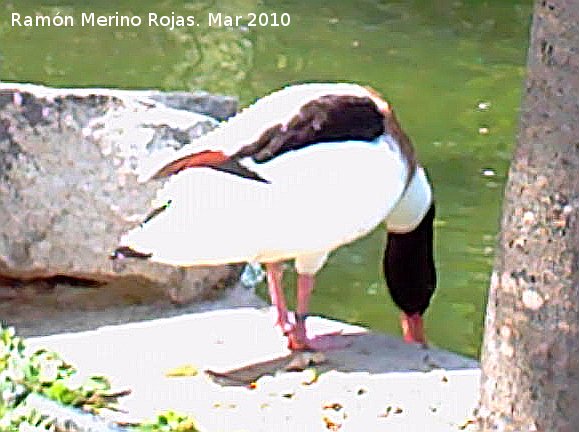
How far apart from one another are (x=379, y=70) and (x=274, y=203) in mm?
6924

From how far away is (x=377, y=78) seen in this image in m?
10.8

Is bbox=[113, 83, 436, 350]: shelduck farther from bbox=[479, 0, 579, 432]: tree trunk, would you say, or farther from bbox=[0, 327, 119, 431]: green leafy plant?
bbox=[479, 0, 579, 432]: tree trunk

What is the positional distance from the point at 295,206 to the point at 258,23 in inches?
343

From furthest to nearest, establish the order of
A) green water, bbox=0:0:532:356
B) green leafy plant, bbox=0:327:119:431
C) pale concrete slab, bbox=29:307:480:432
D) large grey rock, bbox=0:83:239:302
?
green water, bbox=0:0:532:356
large grey rock, bbox=0:83:239:302
pale concrete slab, bbox=29:307:480:432
green leafy plant, bbox=0:327:119:431

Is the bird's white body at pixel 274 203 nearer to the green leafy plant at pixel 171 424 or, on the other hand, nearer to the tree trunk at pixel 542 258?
the green leafy plant at pixel 171 424

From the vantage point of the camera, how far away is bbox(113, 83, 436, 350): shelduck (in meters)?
4.31

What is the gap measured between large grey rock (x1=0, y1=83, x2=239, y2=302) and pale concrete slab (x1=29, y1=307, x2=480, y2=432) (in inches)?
15.9

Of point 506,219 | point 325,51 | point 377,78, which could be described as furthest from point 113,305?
point 325,51

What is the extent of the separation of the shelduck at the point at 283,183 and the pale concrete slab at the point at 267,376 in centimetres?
23

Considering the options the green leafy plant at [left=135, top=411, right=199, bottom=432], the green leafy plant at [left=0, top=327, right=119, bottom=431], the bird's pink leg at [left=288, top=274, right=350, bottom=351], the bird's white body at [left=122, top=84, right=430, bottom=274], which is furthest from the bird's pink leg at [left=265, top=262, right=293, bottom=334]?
the green leafy plant at [left=135, top=411, right=199, bottom=432]

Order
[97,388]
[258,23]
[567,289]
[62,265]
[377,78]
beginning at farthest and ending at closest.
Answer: [258,23]
[377,78]
[62,265]
[97,388]
[567,289]

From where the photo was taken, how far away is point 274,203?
14.1ft

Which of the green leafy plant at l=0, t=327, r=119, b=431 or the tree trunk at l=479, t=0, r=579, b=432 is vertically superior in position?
the tree trunk at l=479, t=0, r=579, b=432

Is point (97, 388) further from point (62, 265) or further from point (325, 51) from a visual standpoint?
point (325, 51)
